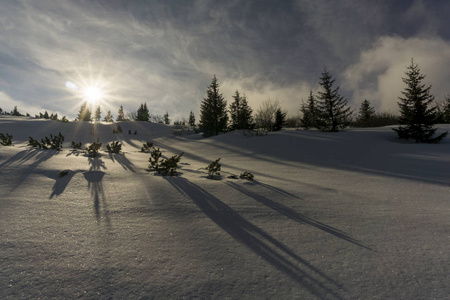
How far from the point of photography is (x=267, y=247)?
1.48 meters

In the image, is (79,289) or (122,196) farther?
(122,196)

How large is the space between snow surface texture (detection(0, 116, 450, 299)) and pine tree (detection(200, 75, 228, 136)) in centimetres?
1905

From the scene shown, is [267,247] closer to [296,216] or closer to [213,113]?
[296,216]

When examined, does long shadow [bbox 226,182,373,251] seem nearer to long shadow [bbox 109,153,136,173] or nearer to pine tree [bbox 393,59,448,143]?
long shadow [bbox 109,153,136,173]

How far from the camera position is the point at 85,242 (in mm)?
1401

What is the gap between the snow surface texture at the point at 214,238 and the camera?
107cm

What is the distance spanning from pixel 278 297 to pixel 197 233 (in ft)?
2.64

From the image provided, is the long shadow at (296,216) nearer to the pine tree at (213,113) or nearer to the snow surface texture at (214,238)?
the snow surface texture at (214,238)

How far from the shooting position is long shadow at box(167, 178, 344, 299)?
1.11 meters

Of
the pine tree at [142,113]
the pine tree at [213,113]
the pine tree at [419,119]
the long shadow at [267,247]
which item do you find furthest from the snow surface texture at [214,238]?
the pine tree at [142,113]

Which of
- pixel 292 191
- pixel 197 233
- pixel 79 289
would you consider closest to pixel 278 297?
pixel 197 233

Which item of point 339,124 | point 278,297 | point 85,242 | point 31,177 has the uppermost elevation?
point 339,124

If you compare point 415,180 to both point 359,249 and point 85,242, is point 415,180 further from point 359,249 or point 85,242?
point 85,242

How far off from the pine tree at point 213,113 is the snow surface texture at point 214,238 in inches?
750
